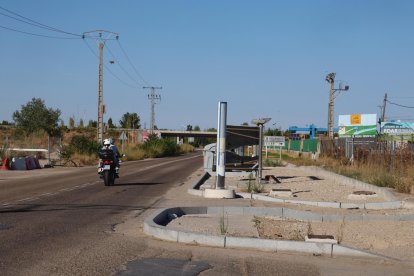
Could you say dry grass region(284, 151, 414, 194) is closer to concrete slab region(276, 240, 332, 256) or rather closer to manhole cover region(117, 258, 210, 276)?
concrete slab region(276, 240, 332, 256)

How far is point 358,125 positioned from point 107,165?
4371cm

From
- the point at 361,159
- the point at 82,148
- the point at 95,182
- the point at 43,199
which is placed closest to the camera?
the point at 43,199

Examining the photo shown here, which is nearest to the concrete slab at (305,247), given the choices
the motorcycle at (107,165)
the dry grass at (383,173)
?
the dry grass at (383,173)

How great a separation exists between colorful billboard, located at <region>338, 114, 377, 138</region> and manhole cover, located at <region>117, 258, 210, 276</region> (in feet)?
172

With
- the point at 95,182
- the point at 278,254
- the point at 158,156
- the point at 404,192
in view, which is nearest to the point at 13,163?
the point at 95,182

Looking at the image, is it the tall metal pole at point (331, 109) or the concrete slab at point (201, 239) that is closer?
the concrete slab at point (201, 239)

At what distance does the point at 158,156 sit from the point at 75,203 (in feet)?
175

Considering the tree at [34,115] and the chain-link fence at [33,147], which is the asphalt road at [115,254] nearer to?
the chain-link fence at [33,147]

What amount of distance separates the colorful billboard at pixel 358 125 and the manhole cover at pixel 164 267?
172 ft

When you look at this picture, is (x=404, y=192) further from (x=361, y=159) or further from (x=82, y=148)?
(x=82, y=148)

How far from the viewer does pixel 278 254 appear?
8.64 m

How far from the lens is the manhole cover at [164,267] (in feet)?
23.5

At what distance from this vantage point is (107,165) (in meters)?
21.0

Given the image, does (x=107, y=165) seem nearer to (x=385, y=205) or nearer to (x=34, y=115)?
(x=385, y=205)
